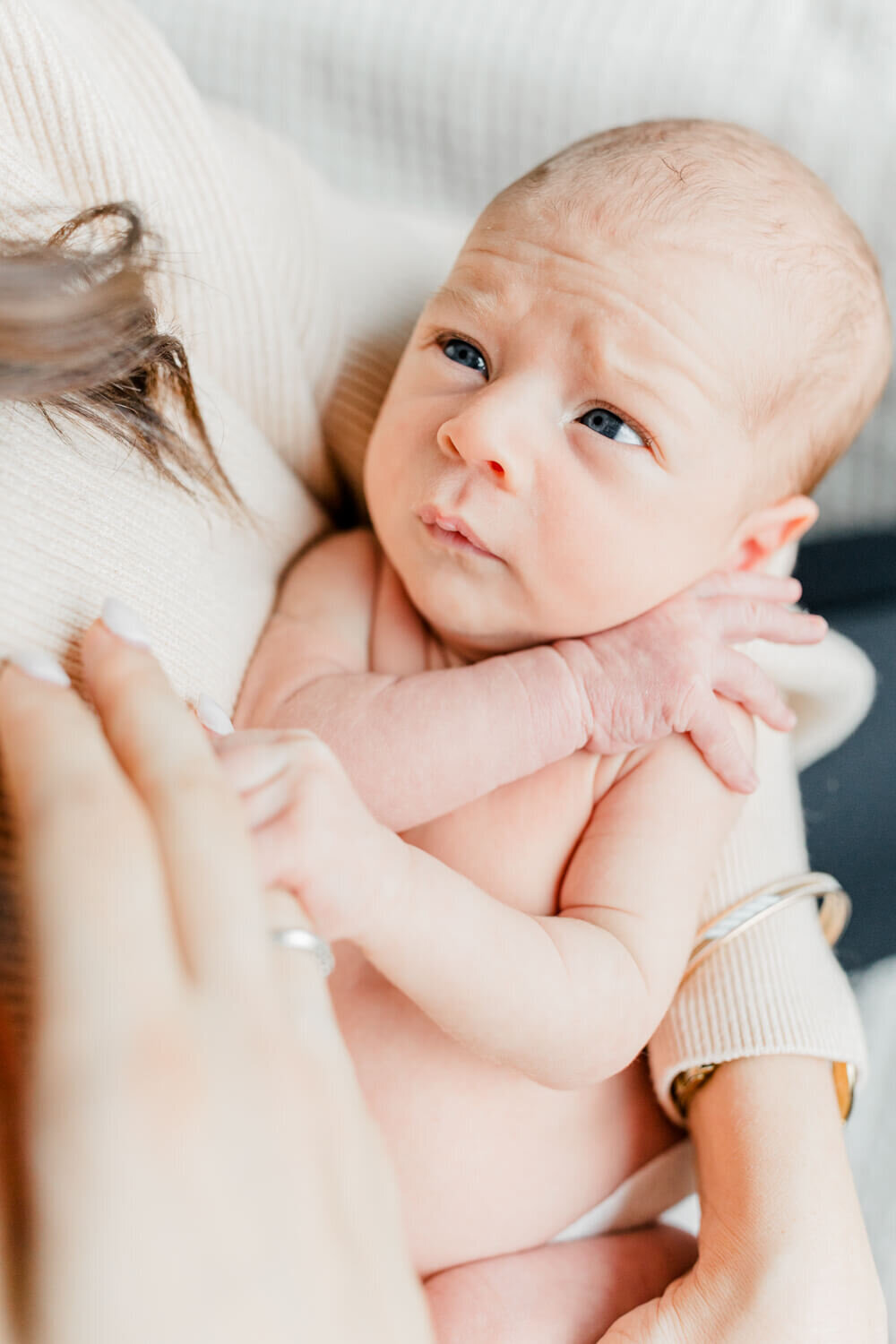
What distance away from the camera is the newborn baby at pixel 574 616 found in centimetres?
76

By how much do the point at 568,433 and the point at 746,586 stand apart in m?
0.22

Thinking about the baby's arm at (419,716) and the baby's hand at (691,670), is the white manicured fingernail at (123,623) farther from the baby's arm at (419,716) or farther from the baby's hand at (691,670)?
the baby's hand at (691,670)

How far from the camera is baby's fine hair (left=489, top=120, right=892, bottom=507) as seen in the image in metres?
0.78

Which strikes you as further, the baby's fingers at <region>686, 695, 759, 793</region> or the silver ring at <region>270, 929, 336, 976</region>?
the baby's fingers at <region>686, 695, 759, 793</region>

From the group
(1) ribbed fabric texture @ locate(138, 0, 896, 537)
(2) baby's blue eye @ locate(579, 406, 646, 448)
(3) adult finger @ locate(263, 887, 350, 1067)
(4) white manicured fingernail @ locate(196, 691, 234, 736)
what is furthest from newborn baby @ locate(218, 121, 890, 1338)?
(1) ribbed fabric texture @ locate(138, 0, 896, 537)

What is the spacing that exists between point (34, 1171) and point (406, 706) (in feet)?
1.51

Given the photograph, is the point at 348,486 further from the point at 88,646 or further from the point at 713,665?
the point at 88,646

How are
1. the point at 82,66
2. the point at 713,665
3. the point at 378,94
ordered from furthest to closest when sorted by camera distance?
the point at 378,94, the point at 713,665, the point at 82,66

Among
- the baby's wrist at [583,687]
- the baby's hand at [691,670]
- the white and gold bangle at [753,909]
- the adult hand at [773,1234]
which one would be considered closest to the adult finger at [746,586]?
the baby's hand at [691,670]

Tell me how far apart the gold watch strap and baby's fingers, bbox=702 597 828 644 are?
32 centimetres

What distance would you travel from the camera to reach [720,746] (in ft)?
2.73

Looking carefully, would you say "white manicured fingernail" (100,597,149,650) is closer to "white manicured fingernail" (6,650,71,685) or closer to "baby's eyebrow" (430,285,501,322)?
"white manicured fingernail" (6,650,71,685)

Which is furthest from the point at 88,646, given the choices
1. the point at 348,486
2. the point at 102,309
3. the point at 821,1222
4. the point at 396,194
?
the point at 396,194

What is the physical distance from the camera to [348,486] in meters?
1.06
